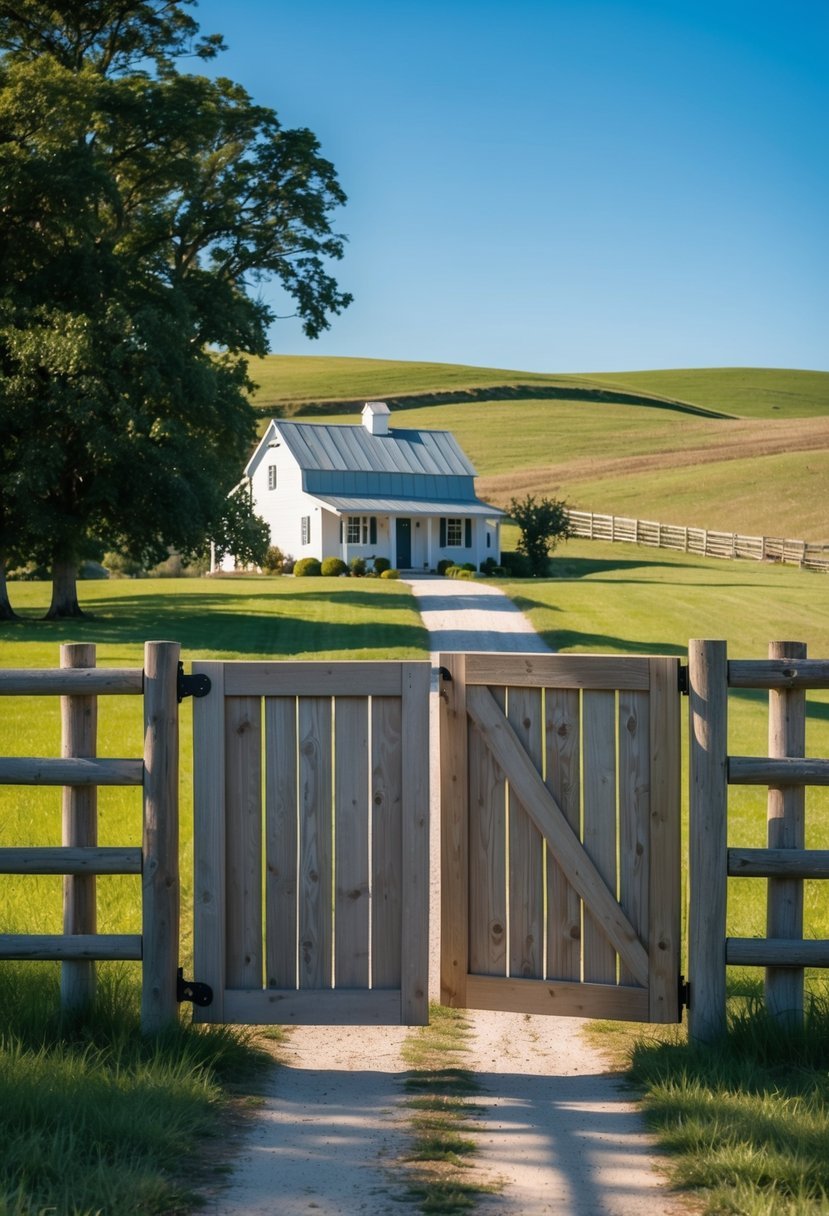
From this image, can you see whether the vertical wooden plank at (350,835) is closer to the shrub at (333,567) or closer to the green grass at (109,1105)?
the green grass at (109,1105)

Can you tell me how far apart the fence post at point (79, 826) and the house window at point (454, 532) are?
2015 inches

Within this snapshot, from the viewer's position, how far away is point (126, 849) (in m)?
5.64

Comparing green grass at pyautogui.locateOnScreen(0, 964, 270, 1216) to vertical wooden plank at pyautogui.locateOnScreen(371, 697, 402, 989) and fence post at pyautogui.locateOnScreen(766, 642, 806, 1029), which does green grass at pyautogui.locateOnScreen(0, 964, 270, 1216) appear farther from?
fence post at pyautogui.locateOnScreen(766, 642, 806, 1029)

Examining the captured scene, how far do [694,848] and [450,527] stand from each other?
51388mm

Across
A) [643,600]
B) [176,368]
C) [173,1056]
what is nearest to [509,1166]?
[173,1056]

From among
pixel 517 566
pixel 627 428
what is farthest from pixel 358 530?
pixel 627 428

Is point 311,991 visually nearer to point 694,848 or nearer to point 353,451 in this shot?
point 694,848

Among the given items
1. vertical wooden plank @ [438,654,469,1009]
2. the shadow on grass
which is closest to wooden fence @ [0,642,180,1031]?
vertical wooden plank @ [438,654,469,1009]

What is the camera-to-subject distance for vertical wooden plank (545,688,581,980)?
580cm

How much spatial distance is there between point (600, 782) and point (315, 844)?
51.2 inches

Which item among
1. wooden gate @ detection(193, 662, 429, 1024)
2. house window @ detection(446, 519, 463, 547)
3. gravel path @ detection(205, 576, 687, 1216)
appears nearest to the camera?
gravel path @ detection(205, 576, 687, 1216)

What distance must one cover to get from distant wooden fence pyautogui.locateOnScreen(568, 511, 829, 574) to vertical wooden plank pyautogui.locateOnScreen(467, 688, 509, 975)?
51.7 meters

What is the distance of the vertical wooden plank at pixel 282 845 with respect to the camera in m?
5.75

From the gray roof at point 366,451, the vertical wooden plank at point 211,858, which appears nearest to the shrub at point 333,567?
the gray roof at point 366,451
